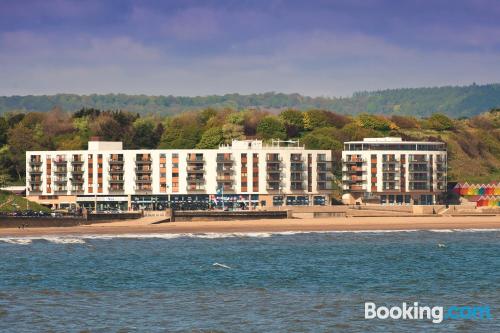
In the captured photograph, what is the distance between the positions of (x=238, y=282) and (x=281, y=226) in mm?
68423

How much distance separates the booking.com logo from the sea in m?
0.84

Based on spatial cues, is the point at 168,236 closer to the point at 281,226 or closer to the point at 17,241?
the point at 17,241

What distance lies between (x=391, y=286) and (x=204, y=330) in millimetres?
24493

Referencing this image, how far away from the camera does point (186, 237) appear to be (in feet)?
450

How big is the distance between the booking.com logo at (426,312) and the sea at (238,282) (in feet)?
2.75

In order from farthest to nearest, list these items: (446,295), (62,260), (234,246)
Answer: (234,246) → (62,260) → (446,295)

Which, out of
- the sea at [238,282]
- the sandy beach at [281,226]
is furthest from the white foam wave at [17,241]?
the sandy beach at [281,226]

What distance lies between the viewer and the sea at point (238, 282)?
217 feet

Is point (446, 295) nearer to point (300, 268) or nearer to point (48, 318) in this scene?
point (300, 268)

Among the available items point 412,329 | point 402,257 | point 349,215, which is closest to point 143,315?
point 412,329

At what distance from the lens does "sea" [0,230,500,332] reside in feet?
217

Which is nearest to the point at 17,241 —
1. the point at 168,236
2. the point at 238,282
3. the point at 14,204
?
the point at 168,236

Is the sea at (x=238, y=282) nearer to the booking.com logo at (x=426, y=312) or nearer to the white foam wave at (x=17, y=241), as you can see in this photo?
the white foam wave at (x=17, y=241)

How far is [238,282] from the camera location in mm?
86062
